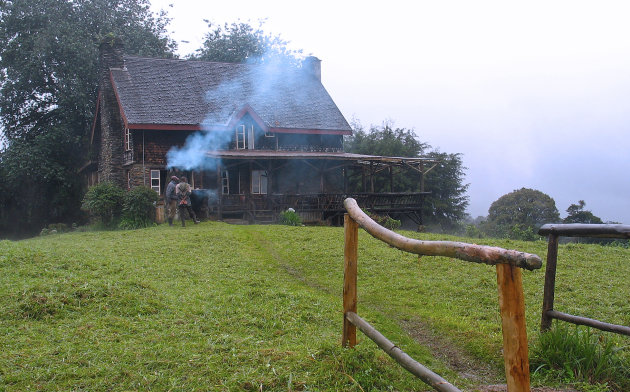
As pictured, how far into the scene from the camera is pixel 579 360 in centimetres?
483

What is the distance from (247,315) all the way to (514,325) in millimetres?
4225

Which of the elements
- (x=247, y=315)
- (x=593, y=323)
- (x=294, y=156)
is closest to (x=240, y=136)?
(x=294, y=156)

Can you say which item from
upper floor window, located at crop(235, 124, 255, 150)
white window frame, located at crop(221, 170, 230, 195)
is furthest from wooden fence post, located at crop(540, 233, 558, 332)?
white window frame, located at crop(221, 170, 230, 195)

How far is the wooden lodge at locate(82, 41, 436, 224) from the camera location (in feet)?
80.5

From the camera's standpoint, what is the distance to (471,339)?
6.11 m

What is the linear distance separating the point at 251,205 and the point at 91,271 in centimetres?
1478

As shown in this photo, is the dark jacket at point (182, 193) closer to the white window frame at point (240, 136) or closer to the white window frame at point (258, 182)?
the white window frame at point (240, 136)

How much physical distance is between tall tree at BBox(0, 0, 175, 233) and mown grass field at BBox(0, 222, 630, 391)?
2307 cm

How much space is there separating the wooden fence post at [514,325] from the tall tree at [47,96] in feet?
100

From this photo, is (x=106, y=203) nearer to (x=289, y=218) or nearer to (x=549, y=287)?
(x=289, y=218)

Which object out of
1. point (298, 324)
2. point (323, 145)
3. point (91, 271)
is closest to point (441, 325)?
point (298, 324)

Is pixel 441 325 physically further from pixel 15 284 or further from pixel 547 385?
pixel 15 284

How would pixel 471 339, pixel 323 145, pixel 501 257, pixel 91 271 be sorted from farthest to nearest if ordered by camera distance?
pixel 323 145 → pixel 91 271 → pixel 471 339 → pixel 501 257

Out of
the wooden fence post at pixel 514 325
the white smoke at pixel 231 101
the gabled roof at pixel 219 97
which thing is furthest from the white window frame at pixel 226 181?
the wooden fence post at pixel 514 325
